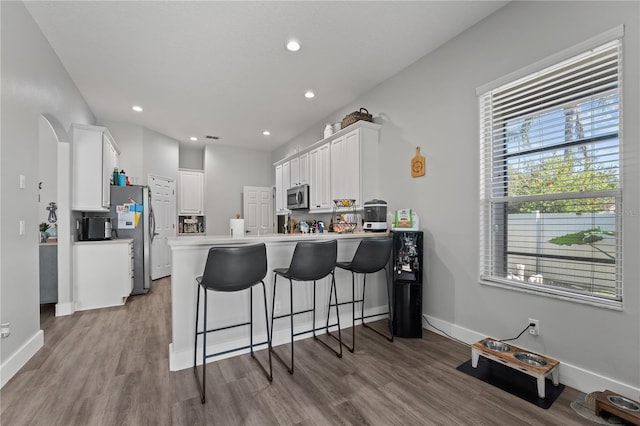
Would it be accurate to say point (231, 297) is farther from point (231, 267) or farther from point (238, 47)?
point (238, 47)

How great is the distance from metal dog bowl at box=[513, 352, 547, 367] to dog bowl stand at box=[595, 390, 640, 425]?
1.08 ft

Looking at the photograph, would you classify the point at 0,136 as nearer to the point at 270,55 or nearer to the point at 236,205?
the point at 270,55

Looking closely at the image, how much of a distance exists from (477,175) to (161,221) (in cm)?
592

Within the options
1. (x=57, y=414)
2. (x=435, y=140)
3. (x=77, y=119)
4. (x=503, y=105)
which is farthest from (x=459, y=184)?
(x=77, y=119)

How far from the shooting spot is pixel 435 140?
3.11 metres

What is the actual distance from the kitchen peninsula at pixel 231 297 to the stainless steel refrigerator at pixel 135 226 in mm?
2806

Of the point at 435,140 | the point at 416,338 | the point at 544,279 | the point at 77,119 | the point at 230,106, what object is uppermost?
the point at 230,106

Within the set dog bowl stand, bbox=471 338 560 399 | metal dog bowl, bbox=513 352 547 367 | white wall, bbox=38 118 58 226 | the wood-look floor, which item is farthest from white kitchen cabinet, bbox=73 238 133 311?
metal dog bowl, bbox=513 352 547 367

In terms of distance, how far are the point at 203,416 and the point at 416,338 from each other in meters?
2.06

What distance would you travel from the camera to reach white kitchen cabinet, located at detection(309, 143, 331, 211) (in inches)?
181

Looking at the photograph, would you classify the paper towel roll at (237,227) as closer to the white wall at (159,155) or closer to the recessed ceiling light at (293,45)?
the recessed ceiling light at (293,45)

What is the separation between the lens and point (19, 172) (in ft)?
7.82

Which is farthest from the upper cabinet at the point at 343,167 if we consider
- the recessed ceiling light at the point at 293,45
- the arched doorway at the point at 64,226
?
the arched doorway at the point at 64,226

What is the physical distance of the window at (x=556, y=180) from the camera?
196 cm
